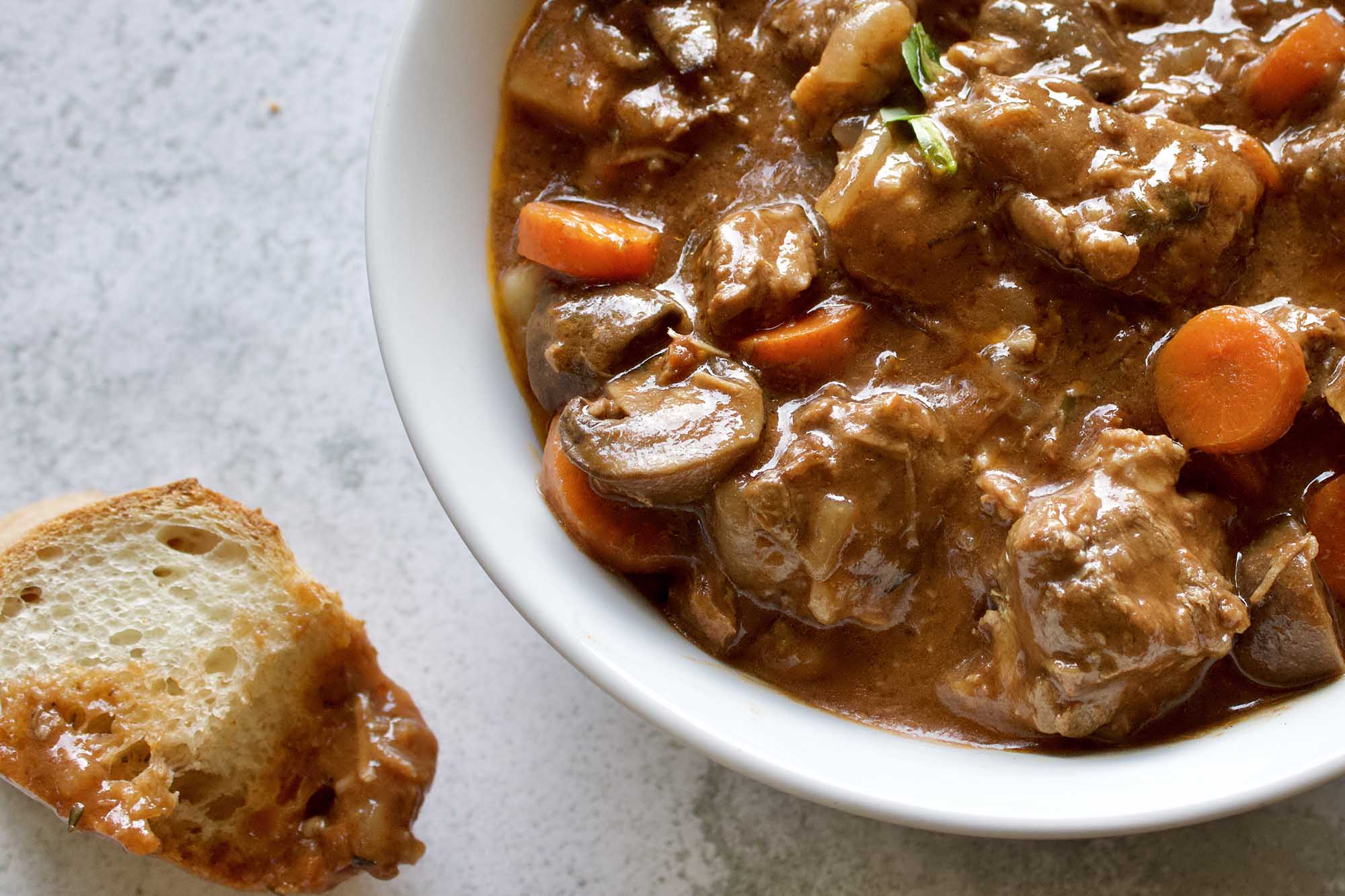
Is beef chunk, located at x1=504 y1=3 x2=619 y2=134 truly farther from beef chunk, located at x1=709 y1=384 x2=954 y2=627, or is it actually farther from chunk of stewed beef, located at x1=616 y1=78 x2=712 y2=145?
beef chunk, located at x1=709 y1=384 x2=954 y2=627

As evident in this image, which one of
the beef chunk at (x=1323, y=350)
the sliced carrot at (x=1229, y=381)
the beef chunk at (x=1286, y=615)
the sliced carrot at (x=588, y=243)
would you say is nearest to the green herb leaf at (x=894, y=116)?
the sliced carrot at (x=588, y=243)

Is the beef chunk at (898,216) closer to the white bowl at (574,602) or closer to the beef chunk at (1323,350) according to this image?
the beef chunk at (1323,350)

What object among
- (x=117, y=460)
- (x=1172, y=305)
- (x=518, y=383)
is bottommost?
(x=117, y=460)

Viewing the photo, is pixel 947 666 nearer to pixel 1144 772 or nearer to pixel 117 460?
pixel 1144 772

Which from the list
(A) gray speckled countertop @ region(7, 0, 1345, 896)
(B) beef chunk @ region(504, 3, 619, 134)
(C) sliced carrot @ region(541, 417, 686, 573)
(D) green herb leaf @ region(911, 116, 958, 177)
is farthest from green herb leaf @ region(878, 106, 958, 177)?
(A) gray speckled countertop @ region(7, 0, 1345, 896)

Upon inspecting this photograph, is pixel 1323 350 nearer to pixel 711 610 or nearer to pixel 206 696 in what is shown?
pixel 711 610

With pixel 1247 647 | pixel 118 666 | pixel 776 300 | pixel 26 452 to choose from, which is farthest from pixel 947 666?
pixel 26 452

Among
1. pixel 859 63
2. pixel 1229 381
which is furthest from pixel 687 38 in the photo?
pixel 1229 381
